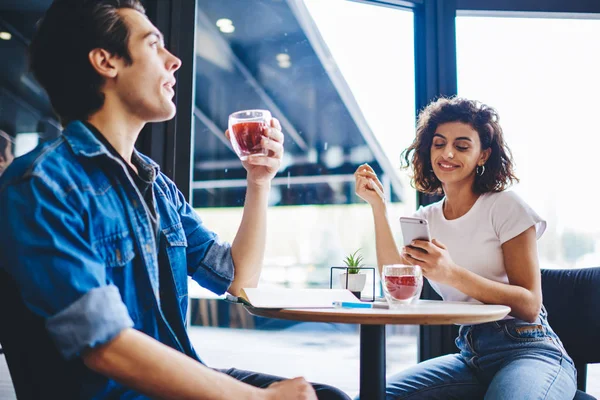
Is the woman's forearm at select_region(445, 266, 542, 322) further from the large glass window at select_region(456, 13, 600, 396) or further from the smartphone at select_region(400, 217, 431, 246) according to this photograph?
the large glass window at select_region(456, 13, 600, 396)

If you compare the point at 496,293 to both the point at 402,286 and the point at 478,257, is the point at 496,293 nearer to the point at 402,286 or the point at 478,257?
the point at 478,257

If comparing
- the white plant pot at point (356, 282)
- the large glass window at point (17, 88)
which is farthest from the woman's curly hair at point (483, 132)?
the large glass window at point (17, 88)

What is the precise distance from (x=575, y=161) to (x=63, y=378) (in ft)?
9.13

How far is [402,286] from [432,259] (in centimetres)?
16

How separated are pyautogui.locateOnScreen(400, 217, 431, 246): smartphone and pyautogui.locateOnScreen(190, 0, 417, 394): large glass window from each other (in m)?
1.17

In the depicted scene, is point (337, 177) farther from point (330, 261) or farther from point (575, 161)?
point (575, 161)

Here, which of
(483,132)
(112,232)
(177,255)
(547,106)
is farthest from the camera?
(547,106)

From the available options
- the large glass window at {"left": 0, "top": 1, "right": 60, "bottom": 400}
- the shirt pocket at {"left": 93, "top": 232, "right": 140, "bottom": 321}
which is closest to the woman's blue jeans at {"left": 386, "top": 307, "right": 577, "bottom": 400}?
the shirt pocket at {"left": 93, "top": 232, "right": 140, "bottom": 321}

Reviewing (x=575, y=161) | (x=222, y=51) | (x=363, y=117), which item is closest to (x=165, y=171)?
(x=222, y=51)

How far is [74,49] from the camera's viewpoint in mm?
1127

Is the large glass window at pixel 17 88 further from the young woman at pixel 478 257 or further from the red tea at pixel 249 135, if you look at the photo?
the young woman at pixel 478 257

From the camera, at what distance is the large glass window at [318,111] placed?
279 cm

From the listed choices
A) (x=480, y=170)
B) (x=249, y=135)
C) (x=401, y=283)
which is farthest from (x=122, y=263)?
(x=480, y=170)

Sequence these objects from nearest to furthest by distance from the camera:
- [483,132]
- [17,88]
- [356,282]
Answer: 1. [356,282]
2. [483,132]
3. [17,88]
